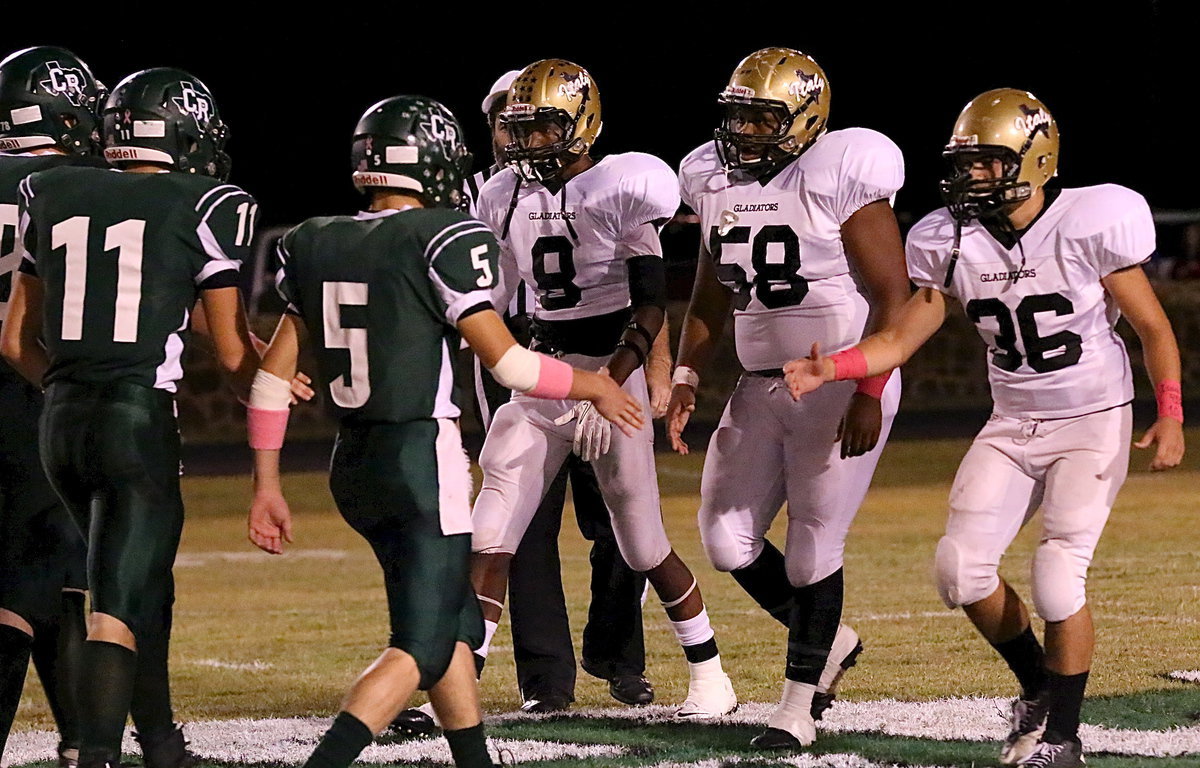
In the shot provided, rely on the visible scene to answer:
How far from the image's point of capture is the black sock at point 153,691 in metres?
4.11

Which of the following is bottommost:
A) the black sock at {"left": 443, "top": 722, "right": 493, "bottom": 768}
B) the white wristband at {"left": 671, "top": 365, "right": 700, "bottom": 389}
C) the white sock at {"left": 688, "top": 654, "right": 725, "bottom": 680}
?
the white sock at {"left": 688, "top": 654, "right": 725, "bottom": 680}

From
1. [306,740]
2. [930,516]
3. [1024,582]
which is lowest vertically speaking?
[930,516]

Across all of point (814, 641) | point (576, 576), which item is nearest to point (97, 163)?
point (814, 641)

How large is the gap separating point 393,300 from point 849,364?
1183 mm

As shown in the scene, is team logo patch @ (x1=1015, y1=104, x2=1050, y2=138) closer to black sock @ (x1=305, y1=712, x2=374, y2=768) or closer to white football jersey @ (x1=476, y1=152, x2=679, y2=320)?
white football jersey @ (x1=476, y1=152, x2=679, y2=320)

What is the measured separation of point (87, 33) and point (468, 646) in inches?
655

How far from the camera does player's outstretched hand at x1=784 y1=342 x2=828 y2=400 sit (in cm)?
428

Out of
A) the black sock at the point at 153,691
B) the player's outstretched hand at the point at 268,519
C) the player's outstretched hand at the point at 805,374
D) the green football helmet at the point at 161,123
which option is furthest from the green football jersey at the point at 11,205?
the player's outstretched hand at the point at 805,374

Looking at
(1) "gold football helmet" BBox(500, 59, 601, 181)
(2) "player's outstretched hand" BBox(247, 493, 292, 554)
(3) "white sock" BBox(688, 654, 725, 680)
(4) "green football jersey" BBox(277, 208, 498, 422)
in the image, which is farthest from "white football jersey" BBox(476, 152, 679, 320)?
(2) "player's outstretched hand" BBox(247, 493, 292, 554)

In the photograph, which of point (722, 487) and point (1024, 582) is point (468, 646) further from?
point (1024, 582)

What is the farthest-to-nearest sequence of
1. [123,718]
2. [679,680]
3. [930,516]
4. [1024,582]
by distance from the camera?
1. [930,516]
2. [1024,582]
3. [679,680]
4. [123,718]

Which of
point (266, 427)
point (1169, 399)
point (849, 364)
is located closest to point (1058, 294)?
point (1169, 399)

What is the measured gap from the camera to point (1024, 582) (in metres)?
7.57

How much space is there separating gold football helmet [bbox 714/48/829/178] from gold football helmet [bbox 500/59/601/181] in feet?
1.36
